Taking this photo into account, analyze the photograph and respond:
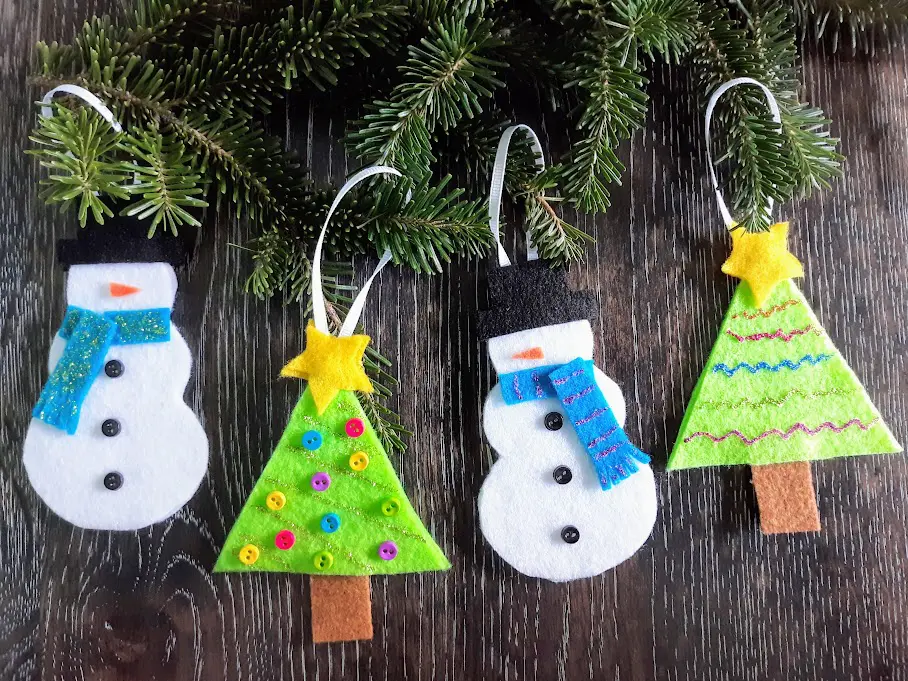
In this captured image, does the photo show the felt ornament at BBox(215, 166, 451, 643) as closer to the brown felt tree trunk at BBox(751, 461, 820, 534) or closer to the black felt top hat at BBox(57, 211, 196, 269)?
the black felt top hat at BBox(57, 211, 196, 269)

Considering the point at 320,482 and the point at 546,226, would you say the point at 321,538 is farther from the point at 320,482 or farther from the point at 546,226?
the point at 546,226

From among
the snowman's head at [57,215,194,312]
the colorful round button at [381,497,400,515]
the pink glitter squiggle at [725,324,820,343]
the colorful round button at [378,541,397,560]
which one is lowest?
the colorful round button at [378,541,397,560]

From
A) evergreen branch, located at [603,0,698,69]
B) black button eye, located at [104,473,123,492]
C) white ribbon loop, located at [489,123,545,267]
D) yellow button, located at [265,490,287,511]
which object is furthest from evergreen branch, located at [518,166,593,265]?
black button eye, located at [104,473,123,492]

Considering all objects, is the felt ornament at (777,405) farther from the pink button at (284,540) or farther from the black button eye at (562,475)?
the pink button at (284,540)

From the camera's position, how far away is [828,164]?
0.68m

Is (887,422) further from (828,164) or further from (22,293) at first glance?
(22,293)

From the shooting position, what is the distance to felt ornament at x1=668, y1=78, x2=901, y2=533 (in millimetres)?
688

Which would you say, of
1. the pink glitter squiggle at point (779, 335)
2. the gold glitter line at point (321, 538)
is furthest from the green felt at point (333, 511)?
the pink glitter squiggle at point (779, 335)

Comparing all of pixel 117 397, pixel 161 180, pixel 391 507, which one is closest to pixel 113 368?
pixel 117 397

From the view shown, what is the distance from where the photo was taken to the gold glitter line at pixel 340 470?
0.67 meters

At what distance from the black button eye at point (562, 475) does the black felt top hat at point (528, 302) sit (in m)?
0.14

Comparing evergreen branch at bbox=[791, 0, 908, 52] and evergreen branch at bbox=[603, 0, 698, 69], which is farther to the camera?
evergreen branch at bbox=[791, 0, 908, 52]

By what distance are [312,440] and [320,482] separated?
4 cm

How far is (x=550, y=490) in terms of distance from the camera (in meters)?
0.68
